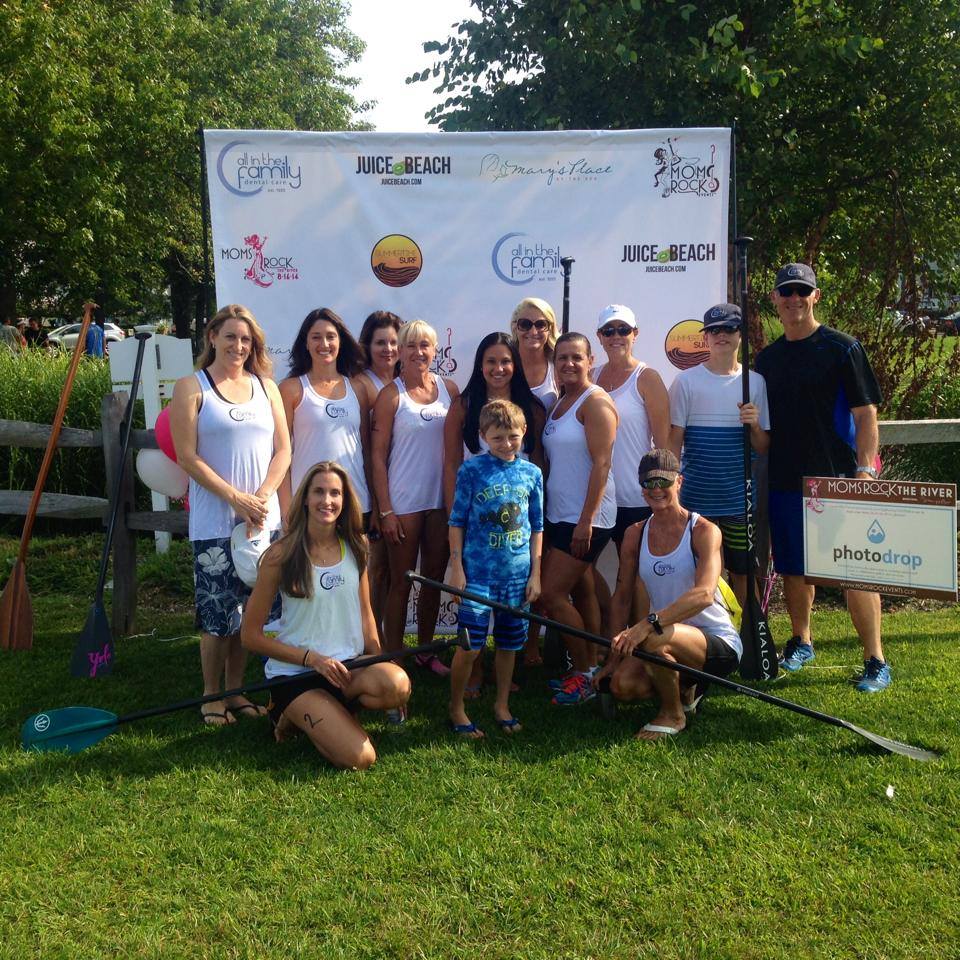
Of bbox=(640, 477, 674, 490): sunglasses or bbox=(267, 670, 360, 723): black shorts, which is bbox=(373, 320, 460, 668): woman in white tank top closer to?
bbox=(267, 670, 360, 723): black shorts

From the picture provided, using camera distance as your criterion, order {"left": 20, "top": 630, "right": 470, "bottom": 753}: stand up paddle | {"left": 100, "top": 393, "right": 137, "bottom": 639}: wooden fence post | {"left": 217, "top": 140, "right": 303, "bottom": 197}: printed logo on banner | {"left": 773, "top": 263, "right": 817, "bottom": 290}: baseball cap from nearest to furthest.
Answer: {"left": 20, "top": 630, "right": 470, "bottom": 753}: stand up paddle
{"left": 773, "top": 263, "right": 817, "bottom": 290}: baseball cap
{"left": 217, "top": 140, "right": 303, "bottom": 197}: printed logo on banner
{"left": 100, "top": 393, "right": 137, "bottom": 639}: wooden fence post

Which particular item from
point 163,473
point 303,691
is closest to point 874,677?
point 303,691

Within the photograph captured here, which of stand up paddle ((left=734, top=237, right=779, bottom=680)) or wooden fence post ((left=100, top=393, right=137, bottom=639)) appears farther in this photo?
wooden fence post ((left=100, top=393, right=137, bottom=639))

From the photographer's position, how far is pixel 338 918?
2803mm

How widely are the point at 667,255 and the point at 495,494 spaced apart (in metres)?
2.36

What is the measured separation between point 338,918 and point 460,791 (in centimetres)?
88

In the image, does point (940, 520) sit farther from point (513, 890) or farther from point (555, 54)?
point (555, 54)

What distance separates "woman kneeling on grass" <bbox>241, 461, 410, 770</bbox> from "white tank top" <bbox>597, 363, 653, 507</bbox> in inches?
55.6

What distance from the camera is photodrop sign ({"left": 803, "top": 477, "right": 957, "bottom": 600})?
4.29m

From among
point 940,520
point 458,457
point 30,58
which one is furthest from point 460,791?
point 30,58

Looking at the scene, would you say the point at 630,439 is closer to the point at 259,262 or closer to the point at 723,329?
the point at 723,329

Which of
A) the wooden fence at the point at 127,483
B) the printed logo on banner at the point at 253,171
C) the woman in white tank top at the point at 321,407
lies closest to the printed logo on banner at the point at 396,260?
the printed logo on banner at the point at 253,171

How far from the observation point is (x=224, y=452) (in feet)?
14.0

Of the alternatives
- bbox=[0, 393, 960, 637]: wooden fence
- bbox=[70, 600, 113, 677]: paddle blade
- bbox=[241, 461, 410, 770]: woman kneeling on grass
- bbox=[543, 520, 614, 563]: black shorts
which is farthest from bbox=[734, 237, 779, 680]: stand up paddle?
bbox=[70, 600, 113, 677]: paddle blade
